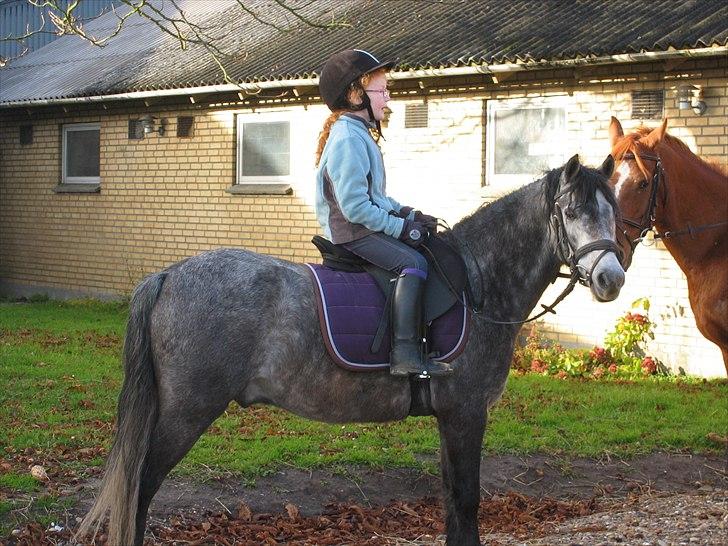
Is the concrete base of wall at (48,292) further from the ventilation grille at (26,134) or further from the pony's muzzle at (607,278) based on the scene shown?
the pony's muzzle at (607,278)

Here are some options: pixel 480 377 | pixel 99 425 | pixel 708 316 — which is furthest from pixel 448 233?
pixel 99 425

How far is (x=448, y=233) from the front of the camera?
5.31m

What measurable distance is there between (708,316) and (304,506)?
3.17 m

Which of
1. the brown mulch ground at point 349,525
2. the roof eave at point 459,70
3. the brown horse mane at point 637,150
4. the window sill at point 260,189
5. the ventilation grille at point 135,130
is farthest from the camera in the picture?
the ventilation grille at point 135,130

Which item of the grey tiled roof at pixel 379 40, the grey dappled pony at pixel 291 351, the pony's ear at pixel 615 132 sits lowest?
the grey dappled pony at pixel 291 351

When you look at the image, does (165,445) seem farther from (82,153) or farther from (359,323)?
(82,153)

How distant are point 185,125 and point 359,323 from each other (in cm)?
1211

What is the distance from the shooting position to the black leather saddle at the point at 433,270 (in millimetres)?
5000

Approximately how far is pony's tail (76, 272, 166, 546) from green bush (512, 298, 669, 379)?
6825mm

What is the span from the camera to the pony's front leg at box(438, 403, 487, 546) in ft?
16.4

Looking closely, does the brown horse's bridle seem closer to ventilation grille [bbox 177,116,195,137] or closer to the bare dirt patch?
the bare dirt patch

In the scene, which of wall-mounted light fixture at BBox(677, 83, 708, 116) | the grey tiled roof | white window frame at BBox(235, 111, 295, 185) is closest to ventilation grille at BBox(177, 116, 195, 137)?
the grey tiled roof

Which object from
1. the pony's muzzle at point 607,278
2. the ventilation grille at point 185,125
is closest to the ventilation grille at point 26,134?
the ventilation grille at point 185,125

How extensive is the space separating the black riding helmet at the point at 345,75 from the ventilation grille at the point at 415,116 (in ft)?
26.6
